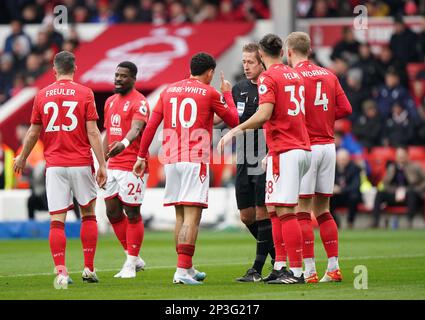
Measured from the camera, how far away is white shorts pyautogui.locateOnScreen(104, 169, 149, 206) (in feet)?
46.7

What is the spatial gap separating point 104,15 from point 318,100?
69.7ft

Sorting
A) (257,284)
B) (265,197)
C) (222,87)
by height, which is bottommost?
(257,284)

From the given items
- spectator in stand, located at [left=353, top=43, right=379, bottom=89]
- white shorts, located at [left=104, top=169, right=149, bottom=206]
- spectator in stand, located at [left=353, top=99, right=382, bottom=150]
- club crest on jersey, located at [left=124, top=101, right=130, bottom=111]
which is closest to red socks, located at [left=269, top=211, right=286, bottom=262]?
white shorts, located at [left=104, top=169, right=149, bottom=206]

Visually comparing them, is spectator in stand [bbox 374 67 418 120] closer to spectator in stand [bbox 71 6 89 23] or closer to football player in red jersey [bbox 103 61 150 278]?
spectator in stand [bbox 71 6 89 23]

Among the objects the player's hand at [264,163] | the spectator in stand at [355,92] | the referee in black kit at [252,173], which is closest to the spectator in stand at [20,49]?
the spectator in stand at [355,92]

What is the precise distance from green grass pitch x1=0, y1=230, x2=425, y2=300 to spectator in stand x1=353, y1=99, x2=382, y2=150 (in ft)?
14.0

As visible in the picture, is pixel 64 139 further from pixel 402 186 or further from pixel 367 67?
pixel 367 67

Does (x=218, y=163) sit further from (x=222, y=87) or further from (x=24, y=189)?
(x=222, y=87)

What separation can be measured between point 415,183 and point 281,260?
1322 cm

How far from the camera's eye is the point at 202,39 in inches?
1182

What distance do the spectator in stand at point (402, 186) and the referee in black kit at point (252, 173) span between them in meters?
11.8
